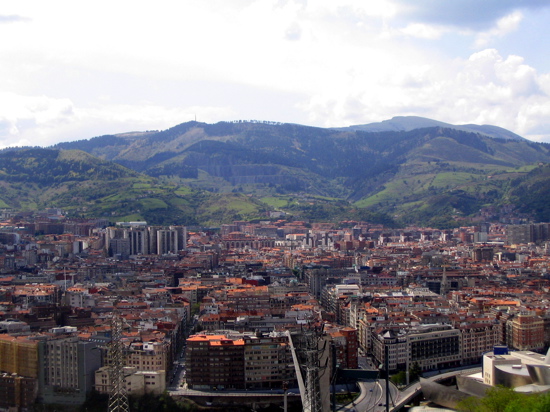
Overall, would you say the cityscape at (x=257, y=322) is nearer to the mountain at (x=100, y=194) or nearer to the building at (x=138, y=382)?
the building at (x=138, y=382)

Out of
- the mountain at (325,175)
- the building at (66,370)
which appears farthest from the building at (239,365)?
the mountain at (325,175)

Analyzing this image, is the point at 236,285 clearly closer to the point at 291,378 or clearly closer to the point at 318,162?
the point at 291,378

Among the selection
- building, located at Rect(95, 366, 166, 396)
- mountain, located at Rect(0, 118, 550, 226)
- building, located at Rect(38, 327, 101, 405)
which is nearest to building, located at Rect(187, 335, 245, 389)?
building, located at Rect(95, 366, 166, 396)

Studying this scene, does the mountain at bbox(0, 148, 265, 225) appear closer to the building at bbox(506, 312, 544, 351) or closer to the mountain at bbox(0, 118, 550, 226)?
the mountain at bbox(0, 118, 550, 226)

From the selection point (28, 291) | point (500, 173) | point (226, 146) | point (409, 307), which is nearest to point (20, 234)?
point (28, 291)

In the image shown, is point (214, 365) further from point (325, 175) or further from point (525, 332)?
point (325, 175)

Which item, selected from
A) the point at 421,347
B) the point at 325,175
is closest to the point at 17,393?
the point at 421,347
